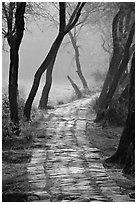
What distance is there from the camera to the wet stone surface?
7.14 m

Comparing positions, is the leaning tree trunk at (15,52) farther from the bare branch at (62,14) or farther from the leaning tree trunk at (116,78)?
the leaning tree trunk at (116,78)

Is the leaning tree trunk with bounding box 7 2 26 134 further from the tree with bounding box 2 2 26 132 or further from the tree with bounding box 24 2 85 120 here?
the tree with bounding box 24 2 85 120

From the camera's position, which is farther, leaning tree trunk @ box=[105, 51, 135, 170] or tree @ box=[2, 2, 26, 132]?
tree @ box=[2, 2, 26, 132]

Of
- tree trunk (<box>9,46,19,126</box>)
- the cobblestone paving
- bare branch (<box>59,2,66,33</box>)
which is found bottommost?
the cobblestone paving

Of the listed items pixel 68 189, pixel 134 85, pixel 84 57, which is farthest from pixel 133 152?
pixel 84 57

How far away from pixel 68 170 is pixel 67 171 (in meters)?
0.09

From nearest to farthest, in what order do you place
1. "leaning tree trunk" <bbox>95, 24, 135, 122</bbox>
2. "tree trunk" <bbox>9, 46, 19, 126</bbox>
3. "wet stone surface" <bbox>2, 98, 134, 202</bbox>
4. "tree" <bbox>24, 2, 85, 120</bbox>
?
"wet stone surface" <bbox>2, 98, 134, 202</bbox> < "tree trunk" <bbox>9, 46, 19, 126</bbox> < "tree" <bbox>24, 2, 85, 120</bbox> < "leaning tree trunk" <bbox>95, 24, 135, 122</bbox>

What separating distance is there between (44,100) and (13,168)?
12089 mm

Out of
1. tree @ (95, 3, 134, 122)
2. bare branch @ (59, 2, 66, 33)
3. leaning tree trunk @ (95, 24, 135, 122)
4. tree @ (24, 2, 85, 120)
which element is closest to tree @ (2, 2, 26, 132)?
bare branch @ (59, 2, 66, 33)

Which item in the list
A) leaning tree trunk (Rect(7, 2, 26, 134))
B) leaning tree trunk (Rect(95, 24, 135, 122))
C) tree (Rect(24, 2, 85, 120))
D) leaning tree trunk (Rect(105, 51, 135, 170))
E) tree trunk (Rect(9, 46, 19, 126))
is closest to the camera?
leaning tree trunk (Rect(105, 51, 135, 170))

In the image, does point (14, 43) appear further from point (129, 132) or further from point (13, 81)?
point (129, 132)

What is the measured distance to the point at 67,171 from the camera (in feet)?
29.3

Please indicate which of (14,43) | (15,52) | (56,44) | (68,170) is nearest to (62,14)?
(56,44)

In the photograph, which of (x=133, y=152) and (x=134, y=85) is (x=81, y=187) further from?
(x=134, y=85)
